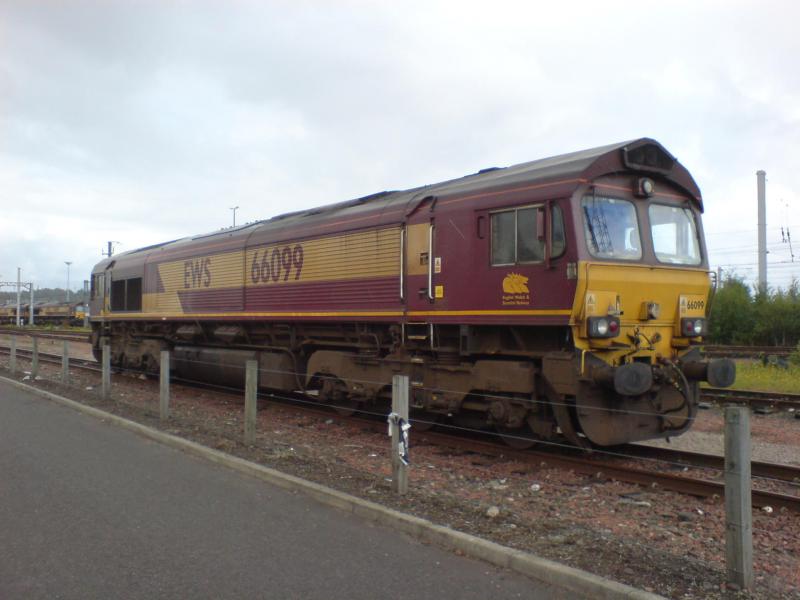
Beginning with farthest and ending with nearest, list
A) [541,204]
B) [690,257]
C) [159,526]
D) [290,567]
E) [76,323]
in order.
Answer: [76,323]
[690,257]
[541,204]
[159,526]
[290,567]

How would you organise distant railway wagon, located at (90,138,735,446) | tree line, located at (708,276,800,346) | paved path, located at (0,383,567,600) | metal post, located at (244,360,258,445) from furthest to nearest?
tree line, located at (708,276,800,346) < metal post, located at (244,360,258,445) < distant railway wagon, located at (90,138,735,446) < paved path, located at (0,383,567,600)

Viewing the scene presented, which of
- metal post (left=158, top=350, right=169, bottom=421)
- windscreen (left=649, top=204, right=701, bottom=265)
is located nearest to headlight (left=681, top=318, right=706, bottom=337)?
windscreen (left=649, top=204, right=701, bottom=265)

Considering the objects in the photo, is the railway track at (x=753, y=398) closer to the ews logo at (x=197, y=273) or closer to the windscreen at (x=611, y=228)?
the windscreen at (x=611, y=228)

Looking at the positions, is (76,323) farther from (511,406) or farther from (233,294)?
(511,406)

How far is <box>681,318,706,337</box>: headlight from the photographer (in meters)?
8.06

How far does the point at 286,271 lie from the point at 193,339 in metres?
4.36

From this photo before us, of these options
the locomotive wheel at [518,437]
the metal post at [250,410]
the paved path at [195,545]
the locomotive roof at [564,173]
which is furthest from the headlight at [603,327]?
the metal post at [250,410]

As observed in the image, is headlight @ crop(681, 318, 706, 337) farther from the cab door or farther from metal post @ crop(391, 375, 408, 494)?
metal post @ crop(391, 375, 408, 494)

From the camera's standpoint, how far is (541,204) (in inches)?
299

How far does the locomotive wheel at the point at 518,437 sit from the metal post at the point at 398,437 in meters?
2.42

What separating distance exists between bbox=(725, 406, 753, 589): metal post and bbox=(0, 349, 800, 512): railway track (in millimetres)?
2361

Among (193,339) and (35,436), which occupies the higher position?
(193,339)

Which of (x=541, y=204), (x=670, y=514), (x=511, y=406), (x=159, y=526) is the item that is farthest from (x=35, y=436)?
(x=670, y=514)

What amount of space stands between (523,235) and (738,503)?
424 cm
